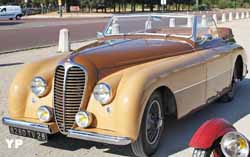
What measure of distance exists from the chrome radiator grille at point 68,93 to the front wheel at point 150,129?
29.0 inches

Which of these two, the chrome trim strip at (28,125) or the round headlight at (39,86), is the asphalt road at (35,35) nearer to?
the round headlight at (39,86)

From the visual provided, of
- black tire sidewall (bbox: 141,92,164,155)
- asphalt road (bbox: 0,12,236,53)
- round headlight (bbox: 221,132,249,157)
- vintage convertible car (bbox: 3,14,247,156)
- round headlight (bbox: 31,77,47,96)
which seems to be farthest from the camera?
asphalt road (bbox: 0,12,236,53)

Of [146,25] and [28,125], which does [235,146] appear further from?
[146,25]

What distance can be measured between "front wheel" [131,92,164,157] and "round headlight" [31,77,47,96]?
122cm

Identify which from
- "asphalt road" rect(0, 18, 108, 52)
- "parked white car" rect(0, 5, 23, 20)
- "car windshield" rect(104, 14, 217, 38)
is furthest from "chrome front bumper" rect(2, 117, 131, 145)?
"parked white car" rect(0, 5, 23, 20)

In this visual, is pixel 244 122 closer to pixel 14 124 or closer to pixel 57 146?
pixel 57 146

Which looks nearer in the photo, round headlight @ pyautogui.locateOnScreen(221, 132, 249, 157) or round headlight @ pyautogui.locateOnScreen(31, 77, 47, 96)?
round headlight @ pyautogui.locateOnScreen(221, 132, 249, 157)

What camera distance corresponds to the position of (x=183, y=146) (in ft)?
16.9

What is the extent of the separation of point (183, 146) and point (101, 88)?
1.38 meters

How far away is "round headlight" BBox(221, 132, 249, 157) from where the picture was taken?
3.19m

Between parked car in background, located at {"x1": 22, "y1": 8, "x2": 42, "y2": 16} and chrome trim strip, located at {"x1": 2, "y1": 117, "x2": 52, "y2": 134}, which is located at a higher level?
parked car in background, located at {"x1": 22, "y1": 8, "x2": 42, "y2": 16}

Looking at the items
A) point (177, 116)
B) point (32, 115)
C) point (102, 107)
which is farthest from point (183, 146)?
point (32, 115)

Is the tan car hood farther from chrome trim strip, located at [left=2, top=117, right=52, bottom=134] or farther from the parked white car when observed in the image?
the parked white car

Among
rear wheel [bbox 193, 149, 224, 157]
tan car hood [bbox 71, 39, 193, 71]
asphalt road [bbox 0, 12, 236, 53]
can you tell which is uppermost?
tan car hood [bbox 71, 39, 193, 71]
